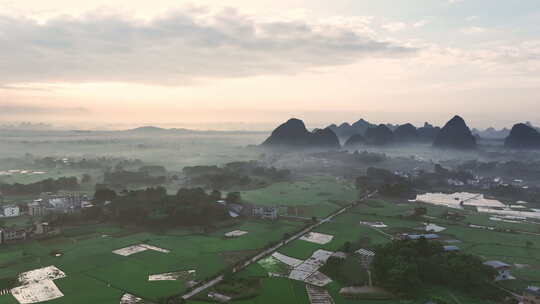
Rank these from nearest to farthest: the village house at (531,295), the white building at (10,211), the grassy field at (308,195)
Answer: the village house at (531,295), the white building at (10,211), the grassy field at (308,195)

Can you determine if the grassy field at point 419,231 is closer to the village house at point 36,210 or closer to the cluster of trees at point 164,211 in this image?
the cluster of trees at point 164,211

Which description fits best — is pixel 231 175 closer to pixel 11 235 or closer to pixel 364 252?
pixel 11 235

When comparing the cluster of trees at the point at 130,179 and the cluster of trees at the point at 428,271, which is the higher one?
the cluster of trees at the point at 130,179

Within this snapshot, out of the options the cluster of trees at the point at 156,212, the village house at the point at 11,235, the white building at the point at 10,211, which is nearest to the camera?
the village house at the point at 11,235

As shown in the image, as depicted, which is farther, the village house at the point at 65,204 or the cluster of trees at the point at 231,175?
the cluster of trees at the point at 231,175

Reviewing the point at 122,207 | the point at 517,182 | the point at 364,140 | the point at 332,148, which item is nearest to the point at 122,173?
the point at 122,207

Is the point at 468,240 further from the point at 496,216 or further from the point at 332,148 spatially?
the point at 332,148

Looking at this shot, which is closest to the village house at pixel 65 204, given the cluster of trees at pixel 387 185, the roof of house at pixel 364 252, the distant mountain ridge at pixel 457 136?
the roof of house at pixel 364 252
